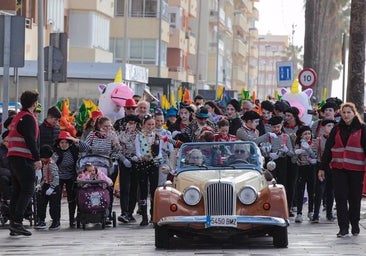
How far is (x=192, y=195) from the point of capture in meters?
16.1

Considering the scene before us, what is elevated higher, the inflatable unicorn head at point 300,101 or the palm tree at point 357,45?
the palm tree at point 357,45

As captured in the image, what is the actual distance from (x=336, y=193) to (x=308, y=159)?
298 cm

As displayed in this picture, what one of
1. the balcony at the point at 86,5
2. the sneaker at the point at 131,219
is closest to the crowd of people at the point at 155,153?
the sneaker at the point at 131,219

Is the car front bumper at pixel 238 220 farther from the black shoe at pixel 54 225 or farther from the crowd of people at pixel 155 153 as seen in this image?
the black shoe at pixel 54 225

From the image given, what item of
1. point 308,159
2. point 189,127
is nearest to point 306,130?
point 308,159

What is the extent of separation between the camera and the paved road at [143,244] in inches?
610

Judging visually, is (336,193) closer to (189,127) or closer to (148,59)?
(189,127)

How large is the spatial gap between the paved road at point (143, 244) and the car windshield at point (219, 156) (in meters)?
1.05

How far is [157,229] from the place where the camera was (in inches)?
632

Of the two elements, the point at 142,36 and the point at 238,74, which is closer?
the point at 142,36

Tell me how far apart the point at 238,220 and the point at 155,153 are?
448cm

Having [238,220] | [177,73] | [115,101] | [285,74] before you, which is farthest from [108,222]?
[177,73]

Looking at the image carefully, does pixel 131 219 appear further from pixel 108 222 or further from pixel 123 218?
pixel 108 222

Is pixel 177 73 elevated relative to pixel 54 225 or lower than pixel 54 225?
elevated
